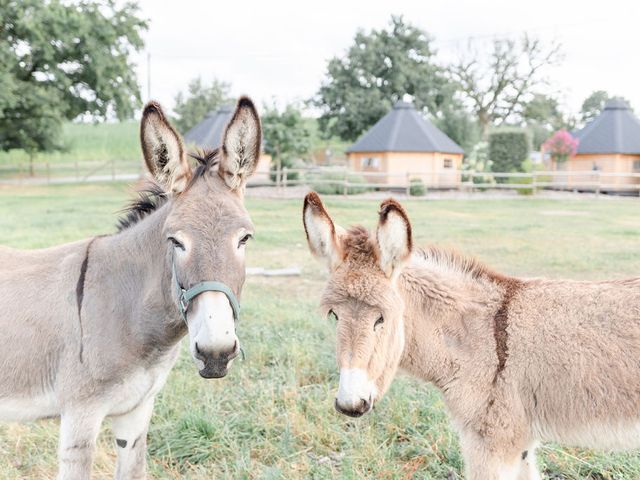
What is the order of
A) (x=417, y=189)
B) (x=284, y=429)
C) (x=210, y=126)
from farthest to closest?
(x=210, y=126)
(x=417, y=189)
(x=284, y=429)

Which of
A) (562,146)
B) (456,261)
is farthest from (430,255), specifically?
(562,146)

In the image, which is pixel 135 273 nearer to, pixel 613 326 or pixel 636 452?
pixel 613 326

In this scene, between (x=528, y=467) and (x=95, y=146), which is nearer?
(x=528, y=467)

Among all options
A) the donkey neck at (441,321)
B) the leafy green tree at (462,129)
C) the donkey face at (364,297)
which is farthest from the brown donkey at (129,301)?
the leafy green tree at (462,129)

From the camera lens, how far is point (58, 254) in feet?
10.6

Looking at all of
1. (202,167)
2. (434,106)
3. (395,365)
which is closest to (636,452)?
(395,365)

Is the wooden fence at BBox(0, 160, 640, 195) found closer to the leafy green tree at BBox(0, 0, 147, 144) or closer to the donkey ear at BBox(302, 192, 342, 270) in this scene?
the leafy green tree at BBox(0, 0, 147, 144)

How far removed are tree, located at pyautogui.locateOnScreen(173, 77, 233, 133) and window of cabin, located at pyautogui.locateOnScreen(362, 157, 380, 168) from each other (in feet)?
63.2

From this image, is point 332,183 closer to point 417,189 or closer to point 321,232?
point 417,189

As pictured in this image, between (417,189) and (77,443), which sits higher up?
(417,189)

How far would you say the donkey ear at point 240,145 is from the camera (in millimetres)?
2807

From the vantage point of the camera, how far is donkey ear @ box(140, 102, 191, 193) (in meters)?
2.70

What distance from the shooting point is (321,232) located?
2.89m

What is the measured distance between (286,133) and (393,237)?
30861mm
